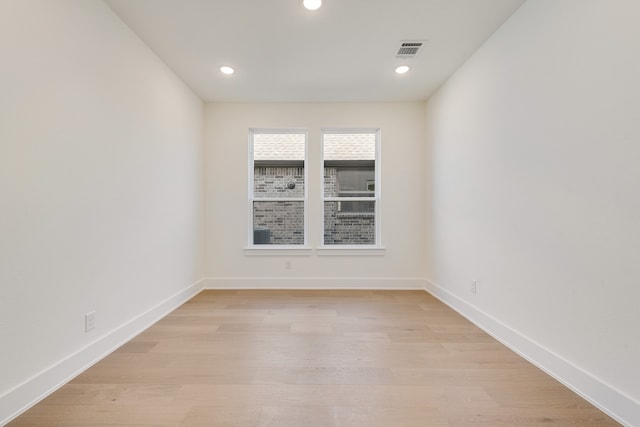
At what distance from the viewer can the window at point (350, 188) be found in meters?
4.23

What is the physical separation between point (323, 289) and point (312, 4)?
319 centimetres

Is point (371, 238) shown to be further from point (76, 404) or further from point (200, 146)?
point (76, 404)

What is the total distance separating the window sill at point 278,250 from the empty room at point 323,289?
0.49 m

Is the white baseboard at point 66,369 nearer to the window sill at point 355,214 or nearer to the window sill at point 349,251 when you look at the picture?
the window sill at point 349,251

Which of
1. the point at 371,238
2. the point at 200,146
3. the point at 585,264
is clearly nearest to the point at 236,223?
the point at 200,146

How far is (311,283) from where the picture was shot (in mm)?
4121

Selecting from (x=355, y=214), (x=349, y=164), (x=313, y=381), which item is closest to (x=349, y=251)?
(x=355, y=214)

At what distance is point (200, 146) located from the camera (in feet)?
13.2

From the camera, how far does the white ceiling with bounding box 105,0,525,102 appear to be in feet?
7.30

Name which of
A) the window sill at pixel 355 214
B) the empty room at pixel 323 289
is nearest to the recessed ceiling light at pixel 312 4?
the empty room at pixel 323 289

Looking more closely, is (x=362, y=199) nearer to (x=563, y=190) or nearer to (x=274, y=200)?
(x=274, y=200)

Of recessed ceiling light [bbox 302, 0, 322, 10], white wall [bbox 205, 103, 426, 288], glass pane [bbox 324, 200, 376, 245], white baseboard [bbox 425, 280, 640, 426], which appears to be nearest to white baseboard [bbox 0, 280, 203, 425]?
white wall [bbox 205, 103, 426, 288]

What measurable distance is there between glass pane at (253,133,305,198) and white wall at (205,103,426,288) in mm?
189

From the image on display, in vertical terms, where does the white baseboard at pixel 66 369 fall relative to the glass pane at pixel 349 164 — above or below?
below
